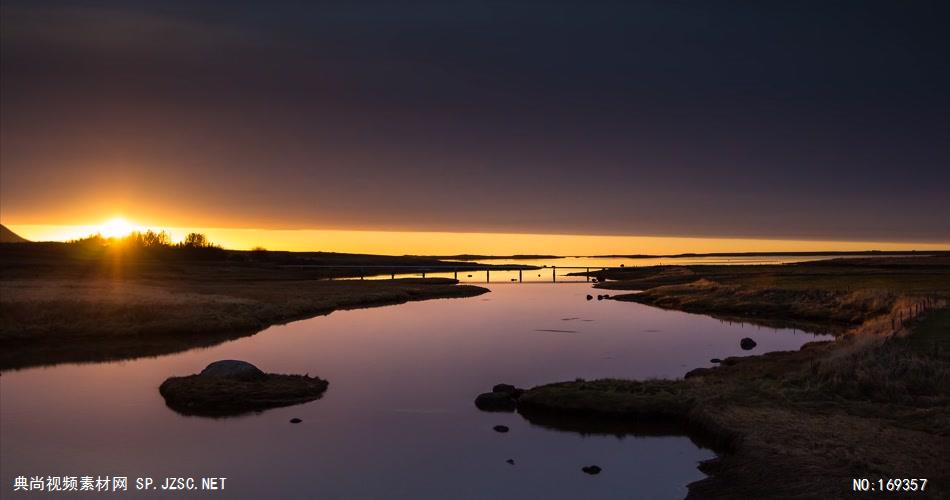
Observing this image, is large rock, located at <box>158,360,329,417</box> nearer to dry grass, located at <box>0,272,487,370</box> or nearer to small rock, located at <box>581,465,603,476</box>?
dry grass, located at <box>0,272,487,370</box>

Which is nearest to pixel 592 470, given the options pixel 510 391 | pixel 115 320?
pixel 510 391

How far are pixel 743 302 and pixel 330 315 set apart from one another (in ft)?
129

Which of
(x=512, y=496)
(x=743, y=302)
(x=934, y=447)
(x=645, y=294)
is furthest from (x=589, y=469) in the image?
(x=645, y=294)

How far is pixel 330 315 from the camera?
2559 inches

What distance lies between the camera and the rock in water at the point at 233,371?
29.4 m

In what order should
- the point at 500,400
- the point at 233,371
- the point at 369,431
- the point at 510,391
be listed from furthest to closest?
the point at 233,371 → the point at 510,391 → the point at 500,400 → the point at 369,431

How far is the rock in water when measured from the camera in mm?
29391

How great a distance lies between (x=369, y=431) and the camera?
23578 millimetres

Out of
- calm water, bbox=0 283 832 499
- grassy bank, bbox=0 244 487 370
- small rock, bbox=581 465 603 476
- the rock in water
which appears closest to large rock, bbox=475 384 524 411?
calm water, bbox=0 283 832 499

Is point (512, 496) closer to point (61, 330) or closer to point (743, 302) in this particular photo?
point (61, 330)

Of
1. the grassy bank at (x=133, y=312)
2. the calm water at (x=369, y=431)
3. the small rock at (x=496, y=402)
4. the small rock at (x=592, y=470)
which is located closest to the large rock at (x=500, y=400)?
the small rock at (x=496, y=402)

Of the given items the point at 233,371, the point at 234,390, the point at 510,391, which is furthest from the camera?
the point at 233,371

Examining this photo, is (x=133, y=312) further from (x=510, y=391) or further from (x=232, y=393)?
(x=510, y=391)

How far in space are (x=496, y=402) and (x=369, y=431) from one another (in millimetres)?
5329
